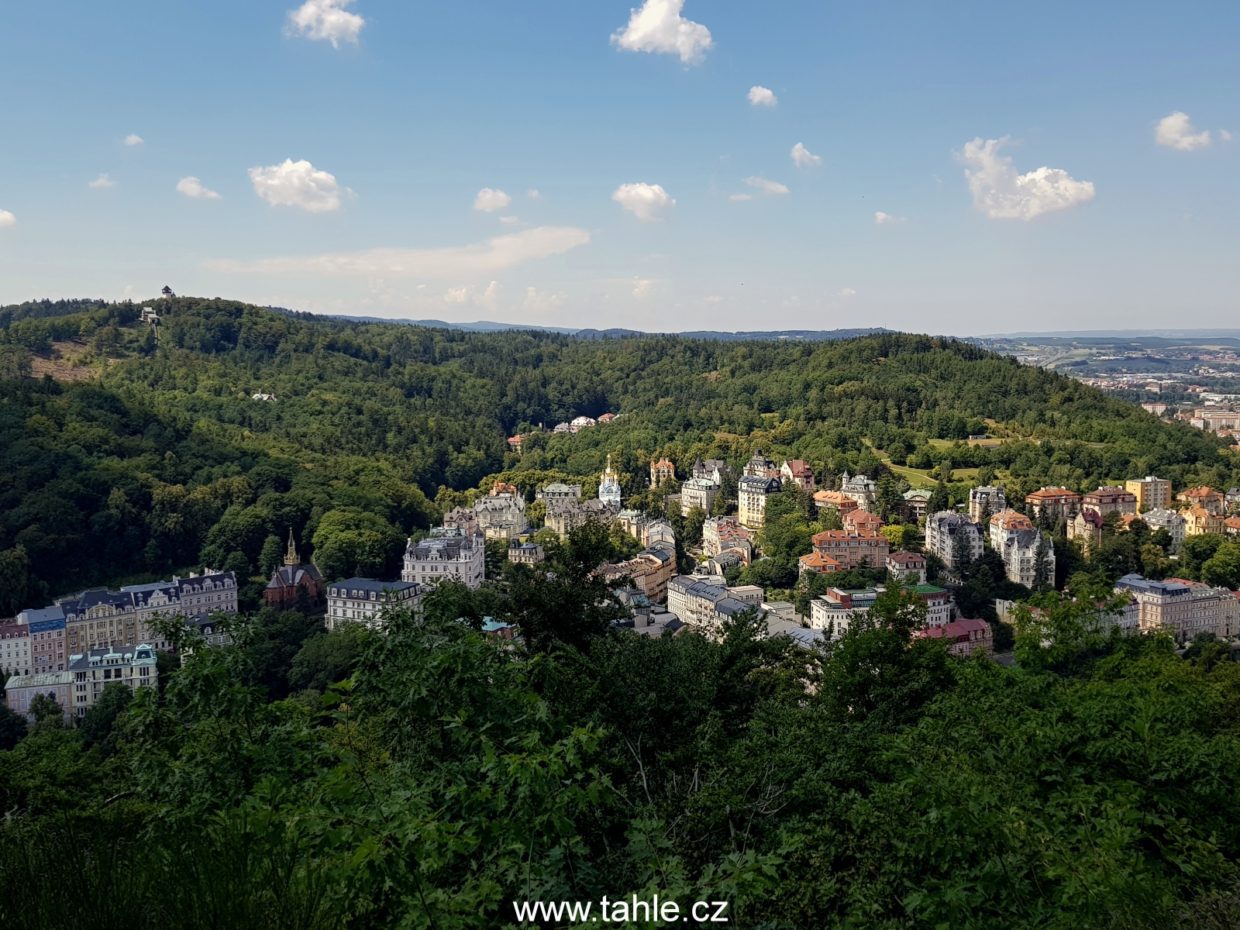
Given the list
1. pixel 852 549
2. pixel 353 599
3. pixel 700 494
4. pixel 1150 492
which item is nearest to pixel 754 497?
pixel 700 494

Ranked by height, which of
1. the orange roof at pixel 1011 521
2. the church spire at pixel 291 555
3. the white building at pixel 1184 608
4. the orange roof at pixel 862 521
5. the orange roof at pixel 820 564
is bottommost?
Answer: the white building at pixel 1184 608

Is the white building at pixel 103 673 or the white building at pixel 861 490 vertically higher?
the white building at pixel 861 490

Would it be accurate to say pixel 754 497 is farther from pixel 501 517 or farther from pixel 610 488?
pixel 501 517

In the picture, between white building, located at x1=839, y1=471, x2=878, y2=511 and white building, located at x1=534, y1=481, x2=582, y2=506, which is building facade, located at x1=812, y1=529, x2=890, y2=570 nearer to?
white building, located at x1=839, y1=471, x2=878, y2=511

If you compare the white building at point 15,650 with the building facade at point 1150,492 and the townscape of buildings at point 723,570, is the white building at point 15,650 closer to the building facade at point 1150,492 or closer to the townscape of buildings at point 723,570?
the townscape of buildings at point 723,570

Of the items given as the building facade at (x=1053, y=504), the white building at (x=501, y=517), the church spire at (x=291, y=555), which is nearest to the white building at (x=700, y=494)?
the white building at (x=501, y=517)

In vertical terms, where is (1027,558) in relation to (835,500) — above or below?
below
